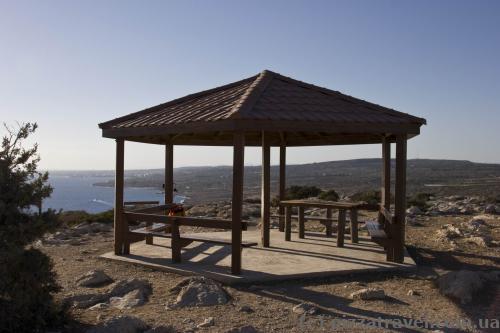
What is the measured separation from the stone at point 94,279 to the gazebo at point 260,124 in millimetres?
1361

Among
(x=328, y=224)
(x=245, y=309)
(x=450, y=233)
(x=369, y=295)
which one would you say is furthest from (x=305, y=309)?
(x=450, y=233)

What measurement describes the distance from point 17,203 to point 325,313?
352cm

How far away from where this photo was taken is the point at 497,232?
464 inches

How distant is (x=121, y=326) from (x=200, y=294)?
1.46 m

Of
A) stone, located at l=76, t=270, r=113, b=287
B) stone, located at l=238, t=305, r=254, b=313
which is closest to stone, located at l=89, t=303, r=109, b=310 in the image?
stone, located at l=76, t=270, r=113, b=287

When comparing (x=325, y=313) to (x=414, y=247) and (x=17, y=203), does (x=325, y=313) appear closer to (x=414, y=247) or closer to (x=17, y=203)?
(x=17, y=203)

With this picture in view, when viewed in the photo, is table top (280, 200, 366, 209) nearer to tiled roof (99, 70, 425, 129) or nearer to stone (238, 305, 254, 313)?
tiled roof (99, 70, 425, 129)

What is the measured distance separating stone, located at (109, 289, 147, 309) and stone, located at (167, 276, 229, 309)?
0.45 meters

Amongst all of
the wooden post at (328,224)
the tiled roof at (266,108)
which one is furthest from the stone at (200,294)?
the wooden post at (328,224)

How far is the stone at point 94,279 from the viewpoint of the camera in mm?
6703

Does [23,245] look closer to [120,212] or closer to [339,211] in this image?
[120,212]

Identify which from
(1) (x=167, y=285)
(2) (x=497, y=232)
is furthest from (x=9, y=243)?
(2) (x=497, y=232)

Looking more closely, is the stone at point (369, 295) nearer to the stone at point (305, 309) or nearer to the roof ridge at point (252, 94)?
the stone at point (305, 309)

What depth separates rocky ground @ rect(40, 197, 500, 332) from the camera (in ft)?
15.9
